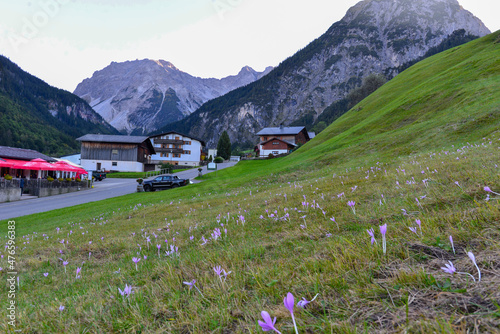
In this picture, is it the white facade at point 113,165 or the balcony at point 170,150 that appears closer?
the white facade at point 113,165

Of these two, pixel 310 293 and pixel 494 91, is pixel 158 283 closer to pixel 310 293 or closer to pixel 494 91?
pixel 310 293

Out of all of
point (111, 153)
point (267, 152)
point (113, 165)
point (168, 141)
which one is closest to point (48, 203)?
point (113, 165)

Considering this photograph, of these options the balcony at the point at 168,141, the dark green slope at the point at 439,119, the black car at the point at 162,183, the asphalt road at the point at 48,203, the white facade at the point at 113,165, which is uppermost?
the balcony at the point at 168,141

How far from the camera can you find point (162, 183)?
3431 cm

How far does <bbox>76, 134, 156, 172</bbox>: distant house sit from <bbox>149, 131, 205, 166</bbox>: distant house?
22.8m

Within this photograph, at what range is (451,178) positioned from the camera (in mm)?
4539

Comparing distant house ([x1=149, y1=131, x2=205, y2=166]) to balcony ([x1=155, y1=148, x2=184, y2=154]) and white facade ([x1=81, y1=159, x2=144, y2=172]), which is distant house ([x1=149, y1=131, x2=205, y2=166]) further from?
white facade ([x1=81, y1=159, x2=144, y2=172])

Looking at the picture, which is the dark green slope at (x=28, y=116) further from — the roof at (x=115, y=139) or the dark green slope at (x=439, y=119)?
the dark green slope at (x=439, y=119)

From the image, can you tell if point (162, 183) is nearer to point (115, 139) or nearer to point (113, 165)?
point (115, 139)

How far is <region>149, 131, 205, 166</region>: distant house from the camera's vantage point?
10212 cm

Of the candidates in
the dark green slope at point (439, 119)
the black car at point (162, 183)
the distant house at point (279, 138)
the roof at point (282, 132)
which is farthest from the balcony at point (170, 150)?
the dark green slope at point (439, 119)

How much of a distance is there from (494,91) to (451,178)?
83.5ft

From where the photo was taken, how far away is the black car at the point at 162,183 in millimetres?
33812

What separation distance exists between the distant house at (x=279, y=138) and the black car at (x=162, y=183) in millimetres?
65291
